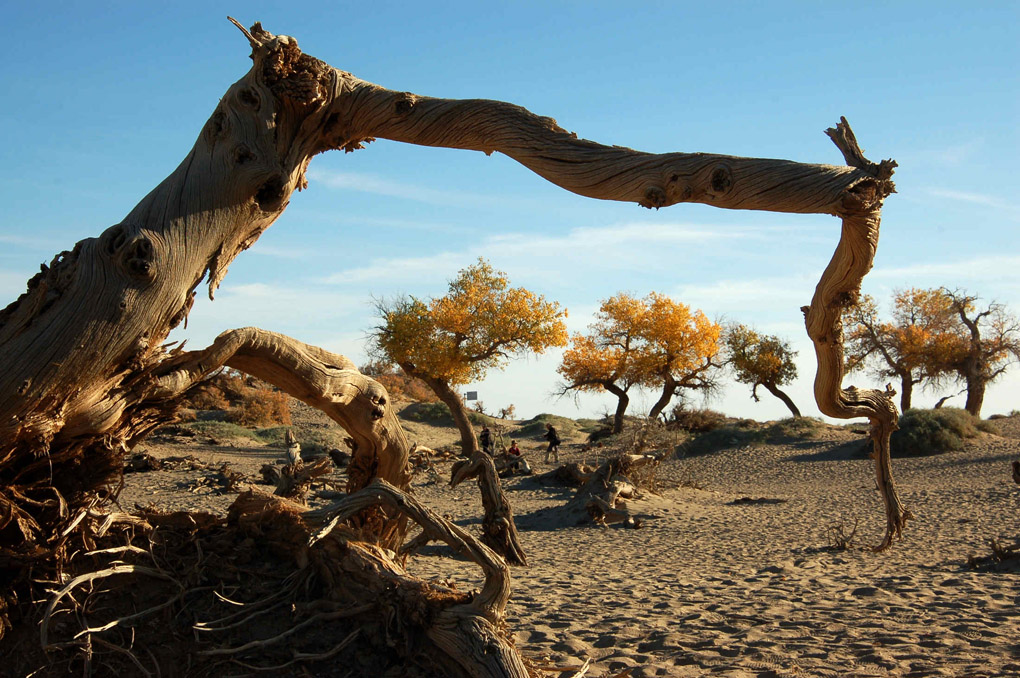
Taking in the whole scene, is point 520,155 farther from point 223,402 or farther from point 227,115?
point 223,402

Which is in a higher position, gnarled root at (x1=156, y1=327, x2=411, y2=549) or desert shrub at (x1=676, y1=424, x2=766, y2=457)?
gnarled root at (x1=156, y1=327, x2=411, y2=549)

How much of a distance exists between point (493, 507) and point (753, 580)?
9.79ft

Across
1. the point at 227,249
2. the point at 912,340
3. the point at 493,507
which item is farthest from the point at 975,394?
the point at 227,249

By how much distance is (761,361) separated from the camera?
37.7 meters

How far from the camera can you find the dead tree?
3.49 metres

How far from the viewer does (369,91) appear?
13.5 ft

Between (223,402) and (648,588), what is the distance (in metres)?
24.4

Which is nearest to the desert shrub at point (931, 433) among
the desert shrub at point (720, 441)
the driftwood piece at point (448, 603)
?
the desert shrub at point (720, 441)

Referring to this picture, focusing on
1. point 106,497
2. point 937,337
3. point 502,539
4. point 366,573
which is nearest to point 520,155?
point 366,573

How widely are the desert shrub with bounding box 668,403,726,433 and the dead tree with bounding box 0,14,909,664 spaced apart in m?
28.3

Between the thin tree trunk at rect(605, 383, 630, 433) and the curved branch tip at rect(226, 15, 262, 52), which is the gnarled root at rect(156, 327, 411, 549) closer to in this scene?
the curved branch tip at rect(226, 15, 262, 52)

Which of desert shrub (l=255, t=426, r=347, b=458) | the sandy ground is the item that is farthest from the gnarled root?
desert shrub (l=255, t=426, r=347, b=458)

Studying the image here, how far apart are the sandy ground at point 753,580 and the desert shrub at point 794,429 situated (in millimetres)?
8815

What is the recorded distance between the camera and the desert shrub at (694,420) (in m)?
32.3
